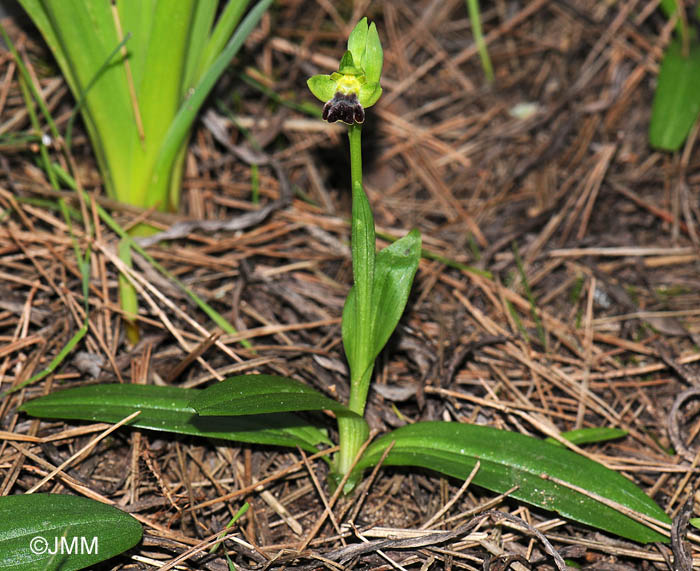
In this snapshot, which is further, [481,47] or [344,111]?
[481,47]

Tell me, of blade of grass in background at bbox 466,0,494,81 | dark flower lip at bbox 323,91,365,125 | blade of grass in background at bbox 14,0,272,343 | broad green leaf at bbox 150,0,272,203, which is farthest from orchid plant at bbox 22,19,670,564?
blade of grass in background at bbox 466,0,494,81

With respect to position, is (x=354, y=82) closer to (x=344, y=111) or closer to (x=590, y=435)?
(x=344, y=111)

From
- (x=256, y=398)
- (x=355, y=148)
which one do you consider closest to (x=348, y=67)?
(x=355, y=148)

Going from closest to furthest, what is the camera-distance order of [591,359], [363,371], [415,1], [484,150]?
[363,371] → [591,359] → [484,150] → [415,1]

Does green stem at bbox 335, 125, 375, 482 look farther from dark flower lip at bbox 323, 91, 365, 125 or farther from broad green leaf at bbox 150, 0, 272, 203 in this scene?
broad green leaf at bbox 150, 0, 272, 203

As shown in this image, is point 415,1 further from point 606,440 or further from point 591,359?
point 606,440

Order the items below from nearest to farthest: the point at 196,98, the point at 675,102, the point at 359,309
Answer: the point at 359,309
the point at 196,98
the point at 675,102

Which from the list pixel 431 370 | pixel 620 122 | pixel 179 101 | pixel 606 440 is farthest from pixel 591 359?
pixel 179 101

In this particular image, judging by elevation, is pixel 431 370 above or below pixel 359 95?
below
